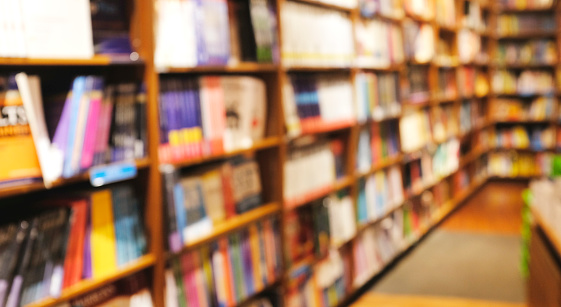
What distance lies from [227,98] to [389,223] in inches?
85.4

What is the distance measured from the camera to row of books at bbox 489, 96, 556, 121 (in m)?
7.16

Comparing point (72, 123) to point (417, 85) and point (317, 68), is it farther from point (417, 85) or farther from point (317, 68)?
point (417, 85)

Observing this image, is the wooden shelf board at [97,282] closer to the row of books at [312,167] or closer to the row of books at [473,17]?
the row of books at [312,167]

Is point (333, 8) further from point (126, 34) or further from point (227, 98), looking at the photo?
point (126, 34)

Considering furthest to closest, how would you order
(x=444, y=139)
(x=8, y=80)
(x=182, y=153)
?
(x=444, y=139) → (x=182, y=153) → (x=8, y=80)

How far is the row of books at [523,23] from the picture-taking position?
726cm

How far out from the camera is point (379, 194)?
Result: 13.1ft

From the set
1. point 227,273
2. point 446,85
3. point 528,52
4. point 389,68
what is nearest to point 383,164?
point 389,68

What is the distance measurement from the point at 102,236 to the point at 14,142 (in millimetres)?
441

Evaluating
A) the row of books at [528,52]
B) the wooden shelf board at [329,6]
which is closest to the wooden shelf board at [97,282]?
the wooden shelf board at [329,6]

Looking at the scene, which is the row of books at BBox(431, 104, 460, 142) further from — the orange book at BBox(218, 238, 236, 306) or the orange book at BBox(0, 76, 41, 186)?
the orange book at BBox(0, 76, 41, 186)

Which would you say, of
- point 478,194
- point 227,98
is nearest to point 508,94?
point 478,194

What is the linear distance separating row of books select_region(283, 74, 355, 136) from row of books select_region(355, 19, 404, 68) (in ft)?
1.02

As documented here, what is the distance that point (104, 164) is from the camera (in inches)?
71.5
